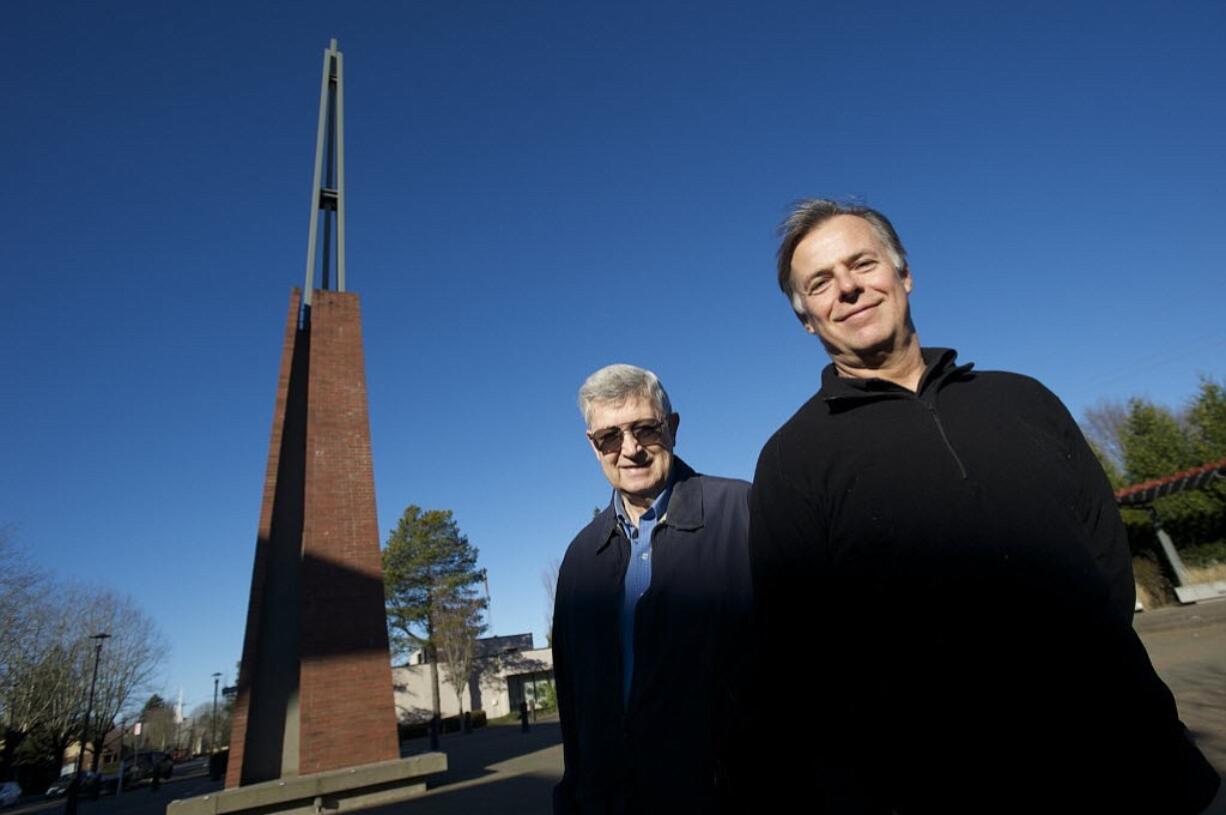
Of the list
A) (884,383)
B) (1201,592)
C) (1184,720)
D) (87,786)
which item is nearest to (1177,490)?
(1201,592)

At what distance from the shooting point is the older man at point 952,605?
1.22 m

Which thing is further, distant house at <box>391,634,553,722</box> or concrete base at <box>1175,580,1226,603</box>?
distant house at <box>391,634,553,722</box>

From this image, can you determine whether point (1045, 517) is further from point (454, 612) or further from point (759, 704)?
point (454, 612)

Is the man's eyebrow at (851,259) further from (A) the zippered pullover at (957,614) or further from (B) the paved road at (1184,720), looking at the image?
(B) the paved road at (1184,720)

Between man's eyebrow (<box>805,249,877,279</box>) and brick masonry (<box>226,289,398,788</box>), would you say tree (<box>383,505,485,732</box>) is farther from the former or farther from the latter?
man's eyebrow (<box>805,249,877,279</box>)

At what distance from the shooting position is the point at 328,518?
1159 centimetres

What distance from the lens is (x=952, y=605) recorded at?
131 cm

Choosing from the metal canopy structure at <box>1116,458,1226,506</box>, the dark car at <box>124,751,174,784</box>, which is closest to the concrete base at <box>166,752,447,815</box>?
the metal canopy structure at <box>1116,458,1226,506</box>

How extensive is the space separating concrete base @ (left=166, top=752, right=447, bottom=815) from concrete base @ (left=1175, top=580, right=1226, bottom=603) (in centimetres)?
1772

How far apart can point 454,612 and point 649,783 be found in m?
36.8

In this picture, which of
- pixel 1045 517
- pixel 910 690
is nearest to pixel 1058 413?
pixel 1045 517

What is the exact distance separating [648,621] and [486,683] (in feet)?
138

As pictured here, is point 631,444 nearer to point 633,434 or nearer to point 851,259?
point 633,434

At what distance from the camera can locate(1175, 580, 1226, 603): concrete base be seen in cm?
1538
